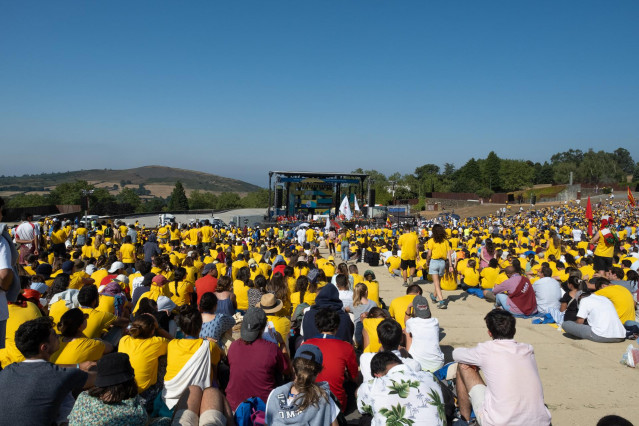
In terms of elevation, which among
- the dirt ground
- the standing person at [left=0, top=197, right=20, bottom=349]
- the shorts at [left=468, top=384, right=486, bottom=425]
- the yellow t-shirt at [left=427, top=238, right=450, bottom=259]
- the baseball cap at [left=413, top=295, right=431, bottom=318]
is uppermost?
the standing person at [left=0, top=197, right=20, bottom=349]

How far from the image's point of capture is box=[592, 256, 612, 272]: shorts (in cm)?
813

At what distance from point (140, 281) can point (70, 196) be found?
77231 mm

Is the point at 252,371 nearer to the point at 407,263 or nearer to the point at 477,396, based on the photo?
the point at 477,396

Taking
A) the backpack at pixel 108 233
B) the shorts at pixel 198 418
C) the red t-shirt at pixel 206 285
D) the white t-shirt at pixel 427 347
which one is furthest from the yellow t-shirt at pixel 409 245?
the backpack at pixel 108 233

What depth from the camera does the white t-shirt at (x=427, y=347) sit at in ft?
14.2

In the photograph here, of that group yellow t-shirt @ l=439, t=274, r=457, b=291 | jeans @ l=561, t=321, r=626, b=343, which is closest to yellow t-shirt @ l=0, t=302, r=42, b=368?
jeans @ l=561, t=321, r=626, b=343

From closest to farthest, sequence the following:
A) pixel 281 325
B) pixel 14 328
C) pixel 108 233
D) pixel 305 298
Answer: pixel 14 328 → pixel 281 325 → pixel 305 298 → pixel 108 233

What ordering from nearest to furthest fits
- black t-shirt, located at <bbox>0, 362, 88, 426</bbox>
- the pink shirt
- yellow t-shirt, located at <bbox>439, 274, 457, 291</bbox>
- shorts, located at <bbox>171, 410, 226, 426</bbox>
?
1. black t-shirt, located at <bbox>0, 362, 88, 426</bbox>
2. the pink shirt
3. shorts, located at <bbox>171, 410, 226, 426</bbox>
4. yellow t-shirt, located at <bbox>439, 274, 457, 291</bbox>

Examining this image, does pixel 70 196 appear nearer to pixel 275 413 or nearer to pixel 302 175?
pixel 302 175

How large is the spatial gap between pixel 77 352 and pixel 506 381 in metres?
3.30

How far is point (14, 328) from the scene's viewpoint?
3865 millimetres

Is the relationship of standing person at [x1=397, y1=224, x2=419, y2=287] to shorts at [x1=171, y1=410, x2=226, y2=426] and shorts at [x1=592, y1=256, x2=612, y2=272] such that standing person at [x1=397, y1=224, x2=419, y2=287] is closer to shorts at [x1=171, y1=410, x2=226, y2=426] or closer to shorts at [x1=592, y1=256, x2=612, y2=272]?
shorts at [x1=592, y1=256, x2=612, y2=272]

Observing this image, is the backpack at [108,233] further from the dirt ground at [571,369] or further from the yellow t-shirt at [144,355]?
the yellow t-shirt at [144,355]

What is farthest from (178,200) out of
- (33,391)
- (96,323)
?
(33,391)
